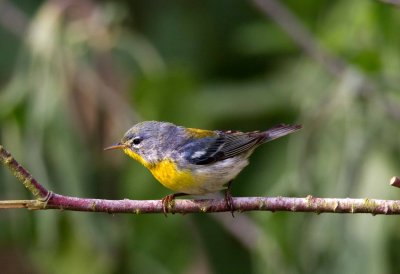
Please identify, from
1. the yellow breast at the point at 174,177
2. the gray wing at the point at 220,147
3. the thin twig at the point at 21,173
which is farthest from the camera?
the gray wing at the point at 220,147

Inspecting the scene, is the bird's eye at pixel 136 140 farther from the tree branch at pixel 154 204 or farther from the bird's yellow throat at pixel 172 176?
the tree branch at pixel 154 204

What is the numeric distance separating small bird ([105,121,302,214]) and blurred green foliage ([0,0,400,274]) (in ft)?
1.26

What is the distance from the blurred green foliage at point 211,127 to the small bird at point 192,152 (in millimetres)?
384

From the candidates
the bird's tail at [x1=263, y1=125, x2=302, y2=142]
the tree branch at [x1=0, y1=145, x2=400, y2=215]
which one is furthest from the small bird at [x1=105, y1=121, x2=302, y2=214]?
the tree branch at [x1=0, y1=145, x2=400, y2=215]

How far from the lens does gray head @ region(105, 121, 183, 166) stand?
4023mm

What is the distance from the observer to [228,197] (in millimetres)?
3148

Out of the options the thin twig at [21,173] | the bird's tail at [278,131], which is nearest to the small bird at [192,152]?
the bird's tail at [278,131]

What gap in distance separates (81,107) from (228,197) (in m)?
2.67

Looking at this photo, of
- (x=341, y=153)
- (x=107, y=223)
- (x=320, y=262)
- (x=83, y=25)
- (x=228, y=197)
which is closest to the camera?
(x=228, y=197)

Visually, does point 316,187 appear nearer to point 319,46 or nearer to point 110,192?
point 319,46

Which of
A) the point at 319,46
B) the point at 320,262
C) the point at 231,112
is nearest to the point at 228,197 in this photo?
the point at 320,262

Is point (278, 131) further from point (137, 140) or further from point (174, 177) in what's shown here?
point (137, 140)

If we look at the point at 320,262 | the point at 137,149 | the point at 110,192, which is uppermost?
the point at 137,149

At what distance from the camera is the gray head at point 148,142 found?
4.02 meters
